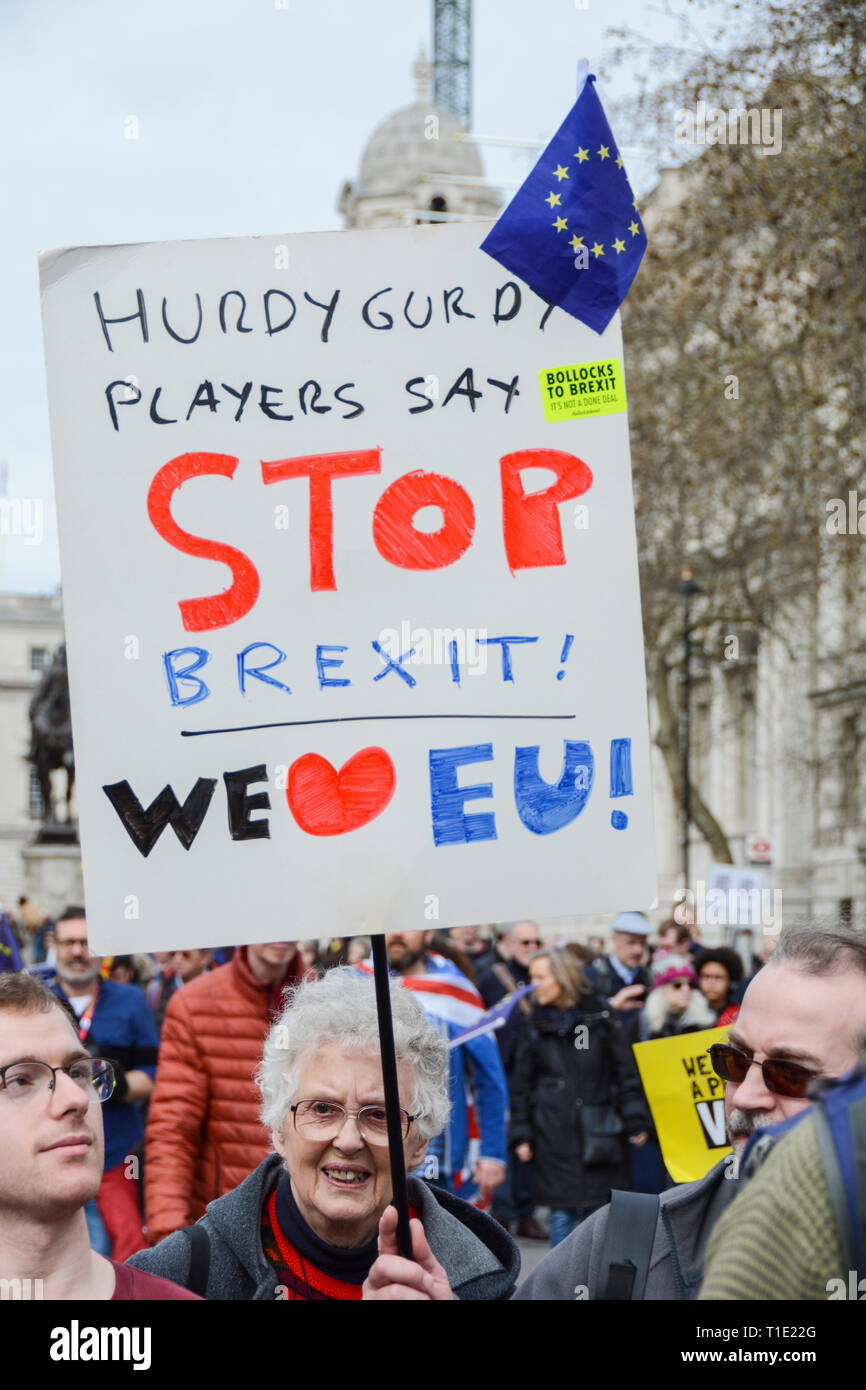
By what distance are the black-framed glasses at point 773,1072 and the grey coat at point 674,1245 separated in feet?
0.45

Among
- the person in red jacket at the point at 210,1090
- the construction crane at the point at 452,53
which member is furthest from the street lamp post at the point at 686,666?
the construction crane at the point at 452,53

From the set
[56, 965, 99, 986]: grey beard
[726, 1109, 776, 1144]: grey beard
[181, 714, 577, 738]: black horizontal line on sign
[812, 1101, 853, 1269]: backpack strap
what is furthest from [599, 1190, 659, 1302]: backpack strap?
[56, 965, 99, 986]: grey beard

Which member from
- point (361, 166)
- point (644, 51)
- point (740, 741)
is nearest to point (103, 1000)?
point (644, 51)

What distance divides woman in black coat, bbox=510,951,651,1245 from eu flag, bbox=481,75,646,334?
18.8 ft

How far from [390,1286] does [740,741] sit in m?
42.3

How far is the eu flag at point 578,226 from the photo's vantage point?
8.46 feet

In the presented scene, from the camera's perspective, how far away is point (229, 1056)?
4.77m

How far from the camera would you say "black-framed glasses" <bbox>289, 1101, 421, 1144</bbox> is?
8.71ft

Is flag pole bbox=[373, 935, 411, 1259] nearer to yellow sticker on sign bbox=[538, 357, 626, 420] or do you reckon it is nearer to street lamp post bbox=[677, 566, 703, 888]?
yellow sticker on sign bbox=[538, 357, 626, 420]

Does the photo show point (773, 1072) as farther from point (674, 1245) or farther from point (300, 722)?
point (300, 722)

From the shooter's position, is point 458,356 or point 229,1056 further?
point 229,1056

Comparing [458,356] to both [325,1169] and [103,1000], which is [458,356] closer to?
[325,1169]
